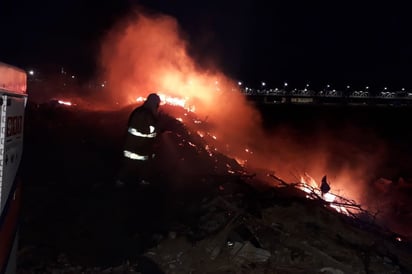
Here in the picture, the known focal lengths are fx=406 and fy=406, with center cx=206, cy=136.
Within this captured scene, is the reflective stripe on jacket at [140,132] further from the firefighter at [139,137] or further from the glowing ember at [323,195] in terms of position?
the glowing ember at [323,195]

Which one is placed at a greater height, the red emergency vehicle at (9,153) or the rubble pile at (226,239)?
the red emergency vehicle at (9,153)

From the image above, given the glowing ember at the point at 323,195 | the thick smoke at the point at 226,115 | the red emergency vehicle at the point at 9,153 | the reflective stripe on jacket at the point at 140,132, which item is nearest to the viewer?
the red emergency vehicle at the point at 9,153

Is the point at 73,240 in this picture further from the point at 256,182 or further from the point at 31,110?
the point at 31,110

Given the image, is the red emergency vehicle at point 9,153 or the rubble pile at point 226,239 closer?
the red emergency vehicle at point 9,153

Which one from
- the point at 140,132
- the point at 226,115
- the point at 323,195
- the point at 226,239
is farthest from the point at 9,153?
the point at 226,115

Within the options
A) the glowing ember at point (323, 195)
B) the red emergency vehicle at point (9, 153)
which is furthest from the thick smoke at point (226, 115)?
the red emergency vehicle at point (9, 153)

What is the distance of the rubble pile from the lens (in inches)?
234

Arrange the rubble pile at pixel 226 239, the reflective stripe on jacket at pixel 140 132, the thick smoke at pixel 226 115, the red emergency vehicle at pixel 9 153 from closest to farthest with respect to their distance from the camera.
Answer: the red emergency vehicle at pixel 9 153, the rubble pile at pixel 226 239, the reflective stripe on jacket at pixel 140 132, the thick smoke at pixel 226 115

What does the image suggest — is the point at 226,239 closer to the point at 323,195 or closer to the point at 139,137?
the point at 139,137

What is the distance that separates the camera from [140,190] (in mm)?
8789

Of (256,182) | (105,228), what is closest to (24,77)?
(105,228)

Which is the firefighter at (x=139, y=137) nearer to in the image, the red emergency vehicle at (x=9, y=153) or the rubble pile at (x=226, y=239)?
the rubble pile at (x=226, y=239)

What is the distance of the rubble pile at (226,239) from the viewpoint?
234 inches

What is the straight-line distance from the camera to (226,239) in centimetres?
640
